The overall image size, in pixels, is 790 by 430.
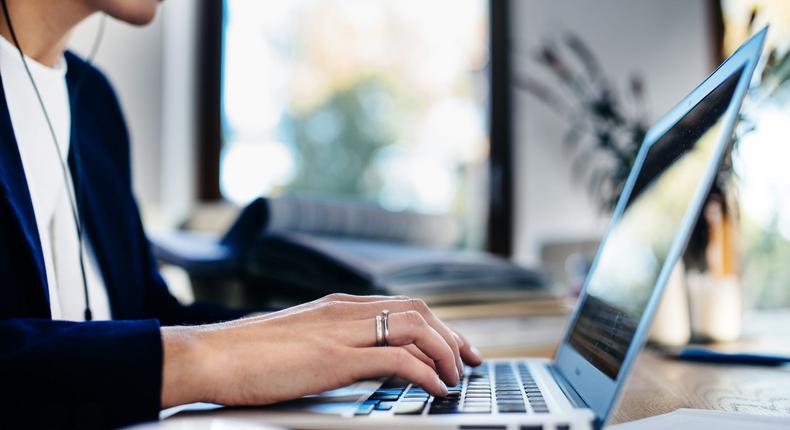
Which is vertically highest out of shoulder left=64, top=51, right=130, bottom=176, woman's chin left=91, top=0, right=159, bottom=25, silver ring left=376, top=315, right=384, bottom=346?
woman's chin left=91, top=0, right=159, bottom=25

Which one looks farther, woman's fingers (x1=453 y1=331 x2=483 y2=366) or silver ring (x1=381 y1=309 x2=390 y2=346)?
woman's fingers (x1=453 y1=331 x2=483 y2=366)

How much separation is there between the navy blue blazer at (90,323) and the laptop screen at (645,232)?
319mm

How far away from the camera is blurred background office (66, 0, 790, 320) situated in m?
2.15

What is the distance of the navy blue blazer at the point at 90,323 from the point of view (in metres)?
0.40

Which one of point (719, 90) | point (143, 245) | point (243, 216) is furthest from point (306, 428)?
point (243, 216)

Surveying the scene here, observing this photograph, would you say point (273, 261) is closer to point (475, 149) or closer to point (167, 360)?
point (167, 360)

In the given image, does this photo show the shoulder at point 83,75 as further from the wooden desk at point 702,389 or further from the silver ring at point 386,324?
the wooden desk at point 702,389

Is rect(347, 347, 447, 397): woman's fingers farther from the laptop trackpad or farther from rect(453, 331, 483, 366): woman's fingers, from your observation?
rect(453, 331, 483, 366): woman's fingers

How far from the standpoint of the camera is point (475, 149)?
241 centimetres

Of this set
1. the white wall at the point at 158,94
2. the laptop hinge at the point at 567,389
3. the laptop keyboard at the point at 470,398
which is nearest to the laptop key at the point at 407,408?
the laptop keyboard at the point at 470,398

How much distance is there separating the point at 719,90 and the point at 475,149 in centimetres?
195

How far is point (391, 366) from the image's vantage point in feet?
1.60

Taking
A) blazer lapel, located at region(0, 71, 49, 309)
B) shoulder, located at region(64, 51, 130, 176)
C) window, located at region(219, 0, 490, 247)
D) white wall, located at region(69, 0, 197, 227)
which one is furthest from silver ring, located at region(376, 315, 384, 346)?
window, located at region(219, 0, 490, 247)

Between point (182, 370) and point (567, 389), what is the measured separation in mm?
319
